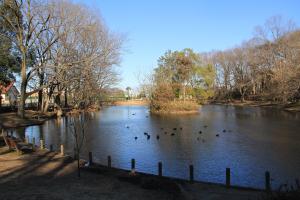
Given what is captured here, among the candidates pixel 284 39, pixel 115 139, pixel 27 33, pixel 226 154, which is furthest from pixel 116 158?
pixel 284 39

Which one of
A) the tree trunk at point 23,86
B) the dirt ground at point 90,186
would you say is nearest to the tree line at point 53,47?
the tree trunk at point 23,86

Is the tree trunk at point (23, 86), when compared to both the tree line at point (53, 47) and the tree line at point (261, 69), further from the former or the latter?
the tree line at point (261, 69)

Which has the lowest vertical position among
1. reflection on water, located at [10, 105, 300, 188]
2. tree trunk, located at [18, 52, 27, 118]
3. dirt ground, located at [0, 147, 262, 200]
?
reflection on water, located at [10, 105, 300, 188]

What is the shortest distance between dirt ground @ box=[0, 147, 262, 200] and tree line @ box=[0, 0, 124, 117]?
87.2 ft

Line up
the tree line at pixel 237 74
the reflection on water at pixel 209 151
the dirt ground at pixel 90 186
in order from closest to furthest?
the dirt ground at pixel 90 186, the reflection on water at pixel 209 151, the tree line at pixel 237 74

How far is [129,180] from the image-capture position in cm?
1248

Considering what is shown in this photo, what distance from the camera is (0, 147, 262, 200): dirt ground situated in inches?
401

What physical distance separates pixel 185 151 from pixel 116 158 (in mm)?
4429

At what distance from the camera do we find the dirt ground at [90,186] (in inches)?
401

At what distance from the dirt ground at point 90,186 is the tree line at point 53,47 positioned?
26.6 metres

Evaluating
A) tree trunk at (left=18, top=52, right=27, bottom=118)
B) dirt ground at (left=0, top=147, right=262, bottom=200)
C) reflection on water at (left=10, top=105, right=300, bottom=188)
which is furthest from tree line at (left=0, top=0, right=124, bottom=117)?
dirt ground at (left=0, top=147, right=262, bottom=200)

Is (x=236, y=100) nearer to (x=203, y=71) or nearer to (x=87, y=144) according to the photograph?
(x=203, y=71)

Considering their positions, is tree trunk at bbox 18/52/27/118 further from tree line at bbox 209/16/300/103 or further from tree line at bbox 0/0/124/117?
tree line at bbox 209/16/300/103

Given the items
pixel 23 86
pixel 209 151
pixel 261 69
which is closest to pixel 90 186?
pixel 209 151
